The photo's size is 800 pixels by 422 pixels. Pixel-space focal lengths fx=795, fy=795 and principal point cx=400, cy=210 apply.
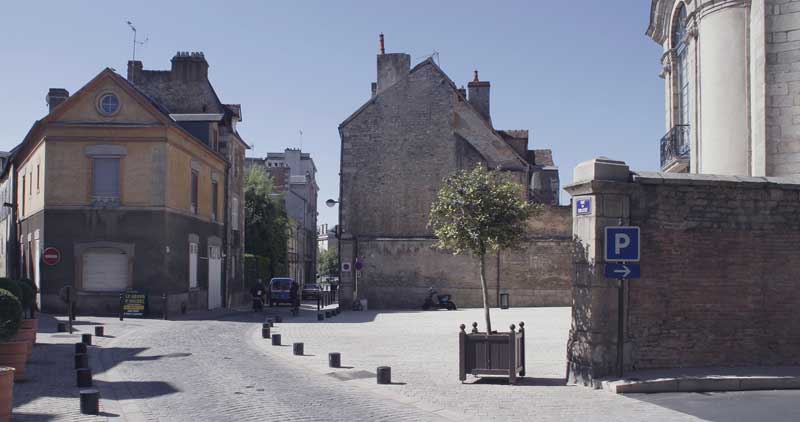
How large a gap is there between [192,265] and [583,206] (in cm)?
2152

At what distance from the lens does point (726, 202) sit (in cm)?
1155

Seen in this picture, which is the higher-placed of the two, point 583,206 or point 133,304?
point 583,206

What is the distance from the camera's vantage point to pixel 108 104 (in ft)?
87.0

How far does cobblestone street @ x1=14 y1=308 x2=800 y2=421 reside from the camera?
9133 millimetres

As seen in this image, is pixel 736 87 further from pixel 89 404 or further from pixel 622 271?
pixel 89 404

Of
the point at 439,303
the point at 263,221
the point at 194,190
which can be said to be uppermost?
the point at 194,190

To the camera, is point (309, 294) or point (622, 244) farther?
point (309, 294)

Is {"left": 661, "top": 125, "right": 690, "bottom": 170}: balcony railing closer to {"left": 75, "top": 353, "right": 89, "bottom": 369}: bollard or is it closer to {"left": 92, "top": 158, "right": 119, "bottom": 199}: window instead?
{"left": 75, "top": 353, "right": 89, "bottom": 369}: bollard

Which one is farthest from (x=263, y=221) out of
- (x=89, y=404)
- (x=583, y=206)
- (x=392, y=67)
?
(x=89, y=404)

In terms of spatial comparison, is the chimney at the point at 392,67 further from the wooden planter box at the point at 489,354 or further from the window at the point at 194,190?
the wooden planter box at the point at 489,354

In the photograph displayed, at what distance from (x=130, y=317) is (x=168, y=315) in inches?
56.2

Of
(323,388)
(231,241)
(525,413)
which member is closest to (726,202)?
(525,413)

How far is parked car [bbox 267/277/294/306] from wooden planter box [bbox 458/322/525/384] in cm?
2747

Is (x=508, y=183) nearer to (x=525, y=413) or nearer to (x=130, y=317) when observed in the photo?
(x=525, y=413)
